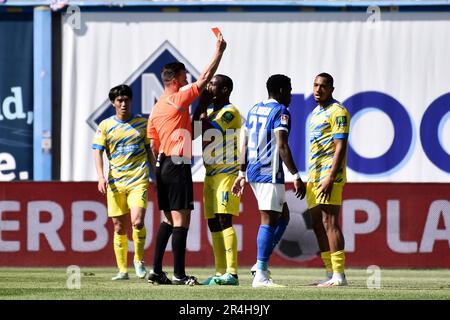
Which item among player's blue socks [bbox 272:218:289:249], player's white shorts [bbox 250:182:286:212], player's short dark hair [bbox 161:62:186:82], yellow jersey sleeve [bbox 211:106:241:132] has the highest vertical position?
player's short dark hair [bbox 161:62:186:82]

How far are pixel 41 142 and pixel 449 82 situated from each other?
7143 mm

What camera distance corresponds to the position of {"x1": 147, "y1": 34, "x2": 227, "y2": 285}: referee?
39.4 feet

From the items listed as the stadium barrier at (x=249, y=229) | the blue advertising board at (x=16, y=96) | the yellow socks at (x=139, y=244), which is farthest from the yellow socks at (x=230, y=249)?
the blue advertising board at (x=16, y=96)

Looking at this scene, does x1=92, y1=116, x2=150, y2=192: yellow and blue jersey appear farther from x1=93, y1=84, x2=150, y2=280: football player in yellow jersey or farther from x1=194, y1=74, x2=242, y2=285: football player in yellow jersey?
x1=194, y1=74, x2=242, y2=285: football player in yellow jersey

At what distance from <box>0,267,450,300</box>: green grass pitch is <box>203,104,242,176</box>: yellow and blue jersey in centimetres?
122

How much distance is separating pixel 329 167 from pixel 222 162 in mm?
1082

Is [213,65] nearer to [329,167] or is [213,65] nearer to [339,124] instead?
[339,124]

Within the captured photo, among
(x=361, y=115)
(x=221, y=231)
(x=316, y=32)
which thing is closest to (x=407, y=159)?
(x=361, y=115)

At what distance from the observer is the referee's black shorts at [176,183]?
12.0 m

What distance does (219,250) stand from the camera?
12531 mm

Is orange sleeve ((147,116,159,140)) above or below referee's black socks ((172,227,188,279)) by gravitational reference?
above

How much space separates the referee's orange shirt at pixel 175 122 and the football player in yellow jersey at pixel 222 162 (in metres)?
0.23

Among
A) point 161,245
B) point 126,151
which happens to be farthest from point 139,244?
point 161,245

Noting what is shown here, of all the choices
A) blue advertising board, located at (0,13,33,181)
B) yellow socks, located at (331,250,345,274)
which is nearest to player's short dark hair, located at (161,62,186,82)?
yellow socks, located at (331,250,345,274)
